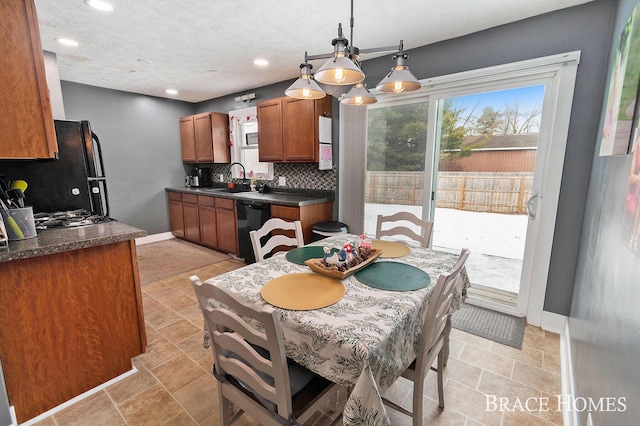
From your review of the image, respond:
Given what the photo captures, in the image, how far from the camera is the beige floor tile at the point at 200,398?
1574mm

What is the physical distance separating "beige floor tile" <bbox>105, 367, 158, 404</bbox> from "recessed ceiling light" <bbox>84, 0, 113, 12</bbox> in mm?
2553

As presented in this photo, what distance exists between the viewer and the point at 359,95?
1.79 m

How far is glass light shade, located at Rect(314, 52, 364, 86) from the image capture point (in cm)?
130

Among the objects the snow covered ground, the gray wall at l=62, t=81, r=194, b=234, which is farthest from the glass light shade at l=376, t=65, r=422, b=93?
the gray wall at l=62, t=81, r=194, b=234

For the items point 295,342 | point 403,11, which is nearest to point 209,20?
point 403,11

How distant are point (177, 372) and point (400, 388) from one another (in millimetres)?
1462

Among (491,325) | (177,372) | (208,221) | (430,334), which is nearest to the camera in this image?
(430,334)

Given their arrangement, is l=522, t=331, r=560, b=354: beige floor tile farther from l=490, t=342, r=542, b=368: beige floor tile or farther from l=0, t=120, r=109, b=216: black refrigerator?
l=0, t=120, r=109, b=216: black refrigerator

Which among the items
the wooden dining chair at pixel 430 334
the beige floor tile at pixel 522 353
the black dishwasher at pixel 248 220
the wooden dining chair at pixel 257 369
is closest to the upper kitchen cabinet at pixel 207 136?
the black dishwasher at pixel 248 220

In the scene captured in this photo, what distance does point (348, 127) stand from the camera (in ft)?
10.9

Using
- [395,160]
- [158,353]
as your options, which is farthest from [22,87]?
[395,160]

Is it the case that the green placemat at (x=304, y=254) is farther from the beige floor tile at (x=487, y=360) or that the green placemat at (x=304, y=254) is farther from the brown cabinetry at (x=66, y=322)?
the beige floor tile at (x=487, y=360)

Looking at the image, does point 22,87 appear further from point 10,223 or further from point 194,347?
point 194,347

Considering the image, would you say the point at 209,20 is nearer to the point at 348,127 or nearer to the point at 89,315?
the point at 348,127
